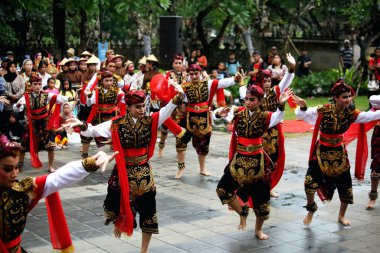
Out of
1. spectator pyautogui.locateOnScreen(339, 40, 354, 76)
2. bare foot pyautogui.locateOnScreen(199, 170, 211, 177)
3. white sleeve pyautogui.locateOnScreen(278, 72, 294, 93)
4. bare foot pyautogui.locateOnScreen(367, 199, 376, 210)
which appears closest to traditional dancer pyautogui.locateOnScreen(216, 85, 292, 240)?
white sleeve pyautogui.locateOnScreen(278, 72, 294, 93)

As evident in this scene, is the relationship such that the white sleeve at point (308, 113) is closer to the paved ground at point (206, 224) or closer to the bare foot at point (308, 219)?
the bare foot at point (308, 219)

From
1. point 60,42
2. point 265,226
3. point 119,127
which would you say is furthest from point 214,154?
point 60,42

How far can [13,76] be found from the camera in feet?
42.7

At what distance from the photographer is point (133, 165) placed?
6.79 meters

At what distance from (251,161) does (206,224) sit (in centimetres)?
114

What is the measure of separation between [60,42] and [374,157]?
14.1m

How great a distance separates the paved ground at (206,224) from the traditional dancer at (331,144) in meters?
0.44

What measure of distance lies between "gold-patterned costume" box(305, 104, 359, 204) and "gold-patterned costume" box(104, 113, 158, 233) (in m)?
2.11

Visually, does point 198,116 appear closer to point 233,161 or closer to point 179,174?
point 179,174

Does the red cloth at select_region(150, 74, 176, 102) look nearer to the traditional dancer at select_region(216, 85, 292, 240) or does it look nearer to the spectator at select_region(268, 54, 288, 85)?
the traditional dancer at select_region(216, 85, 292, 240)

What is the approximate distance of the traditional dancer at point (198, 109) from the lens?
1052 cm

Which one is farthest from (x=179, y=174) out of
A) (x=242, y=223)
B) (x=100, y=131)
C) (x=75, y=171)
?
(x=75, y=171)

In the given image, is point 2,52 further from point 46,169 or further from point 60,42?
point 46,169

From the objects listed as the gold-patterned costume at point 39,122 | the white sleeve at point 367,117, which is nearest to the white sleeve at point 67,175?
the white sleeve at point 367,117
